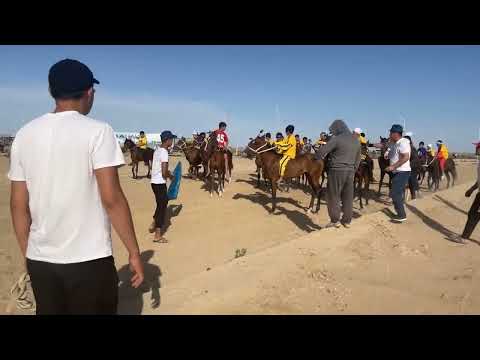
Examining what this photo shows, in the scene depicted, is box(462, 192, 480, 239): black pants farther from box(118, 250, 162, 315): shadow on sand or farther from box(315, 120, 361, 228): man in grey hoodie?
box(118, 250, 162, 315): shadow on sand

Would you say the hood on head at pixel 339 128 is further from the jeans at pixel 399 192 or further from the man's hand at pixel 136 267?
the man's hand at pixel 136 267

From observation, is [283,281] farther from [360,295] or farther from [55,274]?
[55,274]

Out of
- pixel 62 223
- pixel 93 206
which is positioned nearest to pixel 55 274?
pixel 62 223

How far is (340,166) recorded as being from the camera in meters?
7.18

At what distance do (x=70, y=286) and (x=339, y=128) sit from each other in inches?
245

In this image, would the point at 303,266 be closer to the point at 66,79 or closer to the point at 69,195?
the point at 69,195

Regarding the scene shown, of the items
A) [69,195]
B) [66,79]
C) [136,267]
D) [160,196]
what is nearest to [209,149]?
[160,196]

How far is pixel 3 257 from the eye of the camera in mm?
7164

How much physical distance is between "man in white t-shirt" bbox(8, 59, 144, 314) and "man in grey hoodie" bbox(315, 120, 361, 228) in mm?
5461

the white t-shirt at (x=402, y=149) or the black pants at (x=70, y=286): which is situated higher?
the white t-shirt at (x=402, y=149)

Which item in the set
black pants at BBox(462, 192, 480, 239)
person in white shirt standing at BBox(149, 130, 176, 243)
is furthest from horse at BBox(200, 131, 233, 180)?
black pants at BBox(462, 192, 480, 239)

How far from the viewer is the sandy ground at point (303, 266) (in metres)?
4.16

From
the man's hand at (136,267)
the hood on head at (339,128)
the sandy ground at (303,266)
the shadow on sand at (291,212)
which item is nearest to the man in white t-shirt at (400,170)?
the sandy ground at (303,266)

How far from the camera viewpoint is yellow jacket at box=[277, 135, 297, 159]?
12.6 metres
